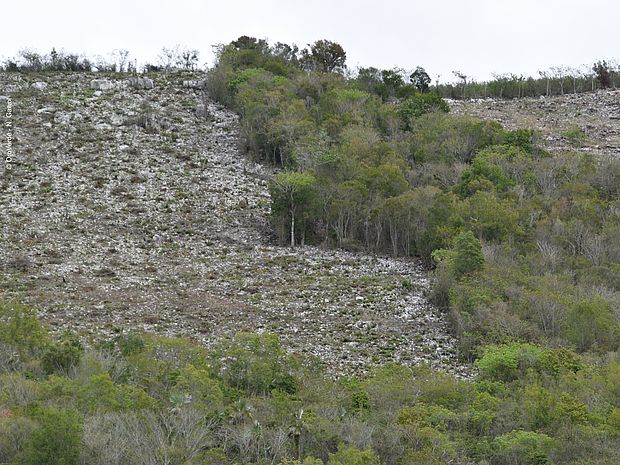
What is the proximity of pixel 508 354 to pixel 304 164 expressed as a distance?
3034cm

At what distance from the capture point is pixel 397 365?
3578cm

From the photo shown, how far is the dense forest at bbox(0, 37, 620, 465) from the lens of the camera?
26.0 meters

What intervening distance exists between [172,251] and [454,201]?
A: 69.1ft

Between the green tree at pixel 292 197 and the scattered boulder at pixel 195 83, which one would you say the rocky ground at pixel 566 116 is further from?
the green tree at pixel 292 197

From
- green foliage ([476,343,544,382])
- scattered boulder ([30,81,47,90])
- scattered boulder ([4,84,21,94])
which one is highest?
scattered boulder ([30,81,47,90])

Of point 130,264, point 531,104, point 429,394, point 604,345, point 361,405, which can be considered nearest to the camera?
point 361,405

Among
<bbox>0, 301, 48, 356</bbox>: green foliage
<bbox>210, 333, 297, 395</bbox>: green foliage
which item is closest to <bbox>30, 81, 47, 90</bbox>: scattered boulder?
→ <bbox>0, 301, 48, 356</bbox>: green foliage

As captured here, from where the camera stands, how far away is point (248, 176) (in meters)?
64.9

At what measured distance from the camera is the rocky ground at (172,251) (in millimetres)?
41031

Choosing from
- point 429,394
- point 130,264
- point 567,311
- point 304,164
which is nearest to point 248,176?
point 304,164

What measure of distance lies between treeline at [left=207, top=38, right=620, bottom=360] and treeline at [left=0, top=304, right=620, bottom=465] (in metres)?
6.05

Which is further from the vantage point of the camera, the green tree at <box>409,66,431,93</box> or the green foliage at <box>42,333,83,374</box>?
the green tree at <box>409,66,431,93</box>

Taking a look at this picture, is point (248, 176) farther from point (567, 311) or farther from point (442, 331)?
point (567, 311)

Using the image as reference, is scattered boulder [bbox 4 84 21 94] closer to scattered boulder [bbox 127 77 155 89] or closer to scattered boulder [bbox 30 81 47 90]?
scattered boulder [bbox 30 81 47 90]
